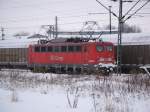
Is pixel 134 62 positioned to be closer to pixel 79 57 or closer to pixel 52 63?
pixel 79 57

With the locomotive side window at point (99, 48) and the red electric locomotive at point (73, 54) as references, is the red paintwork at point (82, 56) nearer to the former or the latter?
the red electric locomotive at point (73, 54)

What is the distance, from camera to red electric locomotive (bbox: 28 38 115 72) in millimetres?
30031

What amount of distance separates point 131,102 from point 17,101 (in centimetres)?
393

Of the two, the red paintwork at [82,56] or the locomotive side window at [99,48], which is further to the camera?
the locomotive side window at [99,48]

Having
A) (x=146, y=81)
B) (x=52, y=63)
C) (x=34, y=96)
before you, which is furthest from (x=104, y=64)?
(x=34, y=96)

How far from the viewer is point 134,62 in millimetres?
32594

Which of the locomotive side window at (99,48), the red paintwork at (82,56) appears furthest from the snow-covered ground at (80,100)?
the locomotive side window at (99,48)

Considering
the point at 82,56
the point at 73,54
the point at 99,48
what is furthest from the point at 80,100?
the point at 73,54

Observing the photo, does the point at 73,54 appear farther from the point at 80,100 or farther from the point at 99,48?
the point at 80,100

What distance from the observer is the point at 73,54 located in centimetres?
3102

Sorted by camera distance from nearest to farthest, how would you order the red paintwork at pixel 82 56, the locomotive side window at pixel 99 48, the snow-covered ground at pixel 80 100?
the snow-covered ground at pixel 80 100, the red paintwork at pixel 82 56, the locomotive side window at pixel 99 48

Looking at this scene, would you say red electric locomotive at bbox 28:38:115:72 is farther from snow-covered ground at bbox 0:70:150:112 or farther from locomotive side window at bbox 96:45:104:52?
snow-covered ground at bbox 0:70:150:112

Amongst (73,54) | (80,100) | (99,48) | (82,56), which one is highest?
(99,48)

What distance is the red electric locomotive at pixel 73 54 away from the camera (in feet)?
98.5
